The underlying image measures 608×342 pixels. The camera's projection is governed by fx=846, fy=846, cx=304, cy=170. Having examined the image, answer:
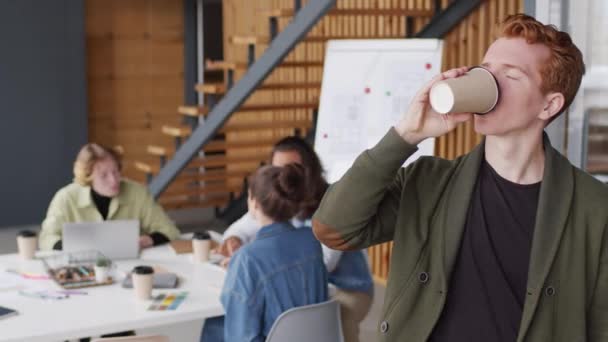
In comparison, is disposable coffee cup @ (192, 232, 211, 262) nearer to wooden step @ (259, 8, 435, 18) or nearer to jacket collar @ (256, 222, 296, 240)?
jacket collar @ (256, 222, 296, 240)

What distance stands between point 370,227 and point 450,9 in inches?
182

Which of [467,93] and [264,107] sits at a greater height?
[467,93]

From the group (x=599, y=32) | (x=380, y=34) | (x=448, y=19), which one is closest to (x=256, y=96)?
(x=380, y=34)

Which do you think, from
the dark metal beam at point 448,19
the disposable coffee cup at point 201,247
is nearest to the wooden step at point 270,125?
the dark metal beam at point 448,19

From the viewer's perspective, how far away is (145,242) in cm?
434

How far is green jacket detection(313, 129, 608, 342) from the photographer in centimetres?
156

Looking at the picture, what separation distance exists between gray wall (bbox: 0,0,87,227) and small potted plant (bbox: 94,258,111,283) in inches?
204

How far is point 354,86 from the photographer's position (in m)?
5.65

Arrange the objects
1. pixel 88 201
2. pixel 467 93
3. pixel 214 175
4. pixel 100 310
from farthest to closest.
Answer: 1. pixel 214 175
2. pixel 88 201
3. pixel 100 310
4. pixel 467 93

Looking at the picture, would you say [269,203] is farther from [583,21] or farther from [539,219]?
[539,219]

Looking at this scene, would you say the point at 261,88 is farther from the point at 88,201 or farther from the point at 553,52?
the point at 553,52

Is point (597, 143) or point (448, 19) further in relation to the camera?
point (448, 19)

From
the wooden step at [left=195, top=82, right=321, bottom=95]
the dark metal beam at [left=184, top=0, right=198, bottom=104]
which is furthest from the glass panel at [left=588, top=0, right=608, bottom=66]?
the dark metal beam at [left=184, top=0, right=198, bottom=104]

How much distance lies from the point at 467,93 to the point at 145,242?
10.3ft
